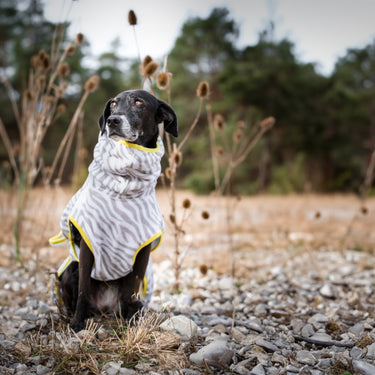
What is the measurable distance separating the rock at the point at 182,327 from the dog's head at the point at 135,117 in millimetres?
1015

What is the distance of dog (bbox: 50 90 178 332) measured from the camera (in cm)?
196

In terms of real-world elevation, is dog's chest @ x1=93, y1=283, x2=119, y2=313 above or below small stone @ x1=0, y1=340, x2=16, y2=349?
above

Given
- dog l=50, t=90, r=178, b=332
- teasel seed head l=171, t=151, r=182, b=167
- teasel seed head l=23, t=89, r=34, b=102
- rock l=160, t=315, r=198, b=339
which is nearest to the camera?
dog l=50, t=90, r=178, b=332

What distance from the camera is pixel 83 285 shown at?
2076 mm

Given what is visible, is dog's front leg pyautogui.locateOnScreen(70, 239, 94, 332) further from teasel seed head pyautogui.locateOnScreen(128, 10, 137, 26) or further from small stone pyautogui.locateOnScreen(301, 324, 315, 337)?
teasel seed head pyautogui.locateOnScreen(128, 10, 137, 26)

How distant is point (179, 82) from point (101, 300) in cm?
1656

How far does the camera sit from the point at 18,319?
8.35 ft

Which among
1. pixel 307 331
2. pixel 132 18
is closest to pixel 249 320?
pixel 307 331

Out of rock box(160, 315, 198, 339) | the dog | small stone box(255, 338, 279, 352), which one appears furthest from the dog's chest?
small stone box(255, 338, 279, 352)

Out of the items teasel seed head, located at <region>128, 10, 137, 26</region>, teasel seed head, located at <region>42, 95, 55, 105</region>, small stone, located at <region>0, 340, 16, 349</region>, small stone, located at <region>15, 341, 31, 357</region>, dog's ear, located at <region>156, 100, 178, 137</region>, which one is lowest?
small stone, located at <region>0, 340, 16, 349</region>

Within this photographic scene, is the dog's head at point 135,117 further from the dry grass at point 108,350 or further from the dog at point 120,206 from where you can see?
the dry grass at point 108,350

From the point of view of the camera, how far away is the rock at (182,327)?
→ 2.18 metres

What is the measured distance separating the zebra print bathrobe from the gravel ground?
497 mm

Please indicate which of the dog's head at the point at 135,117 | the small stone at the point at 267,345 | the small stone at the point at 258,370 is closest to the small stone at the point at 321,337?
the small stone at the point at 267,345
